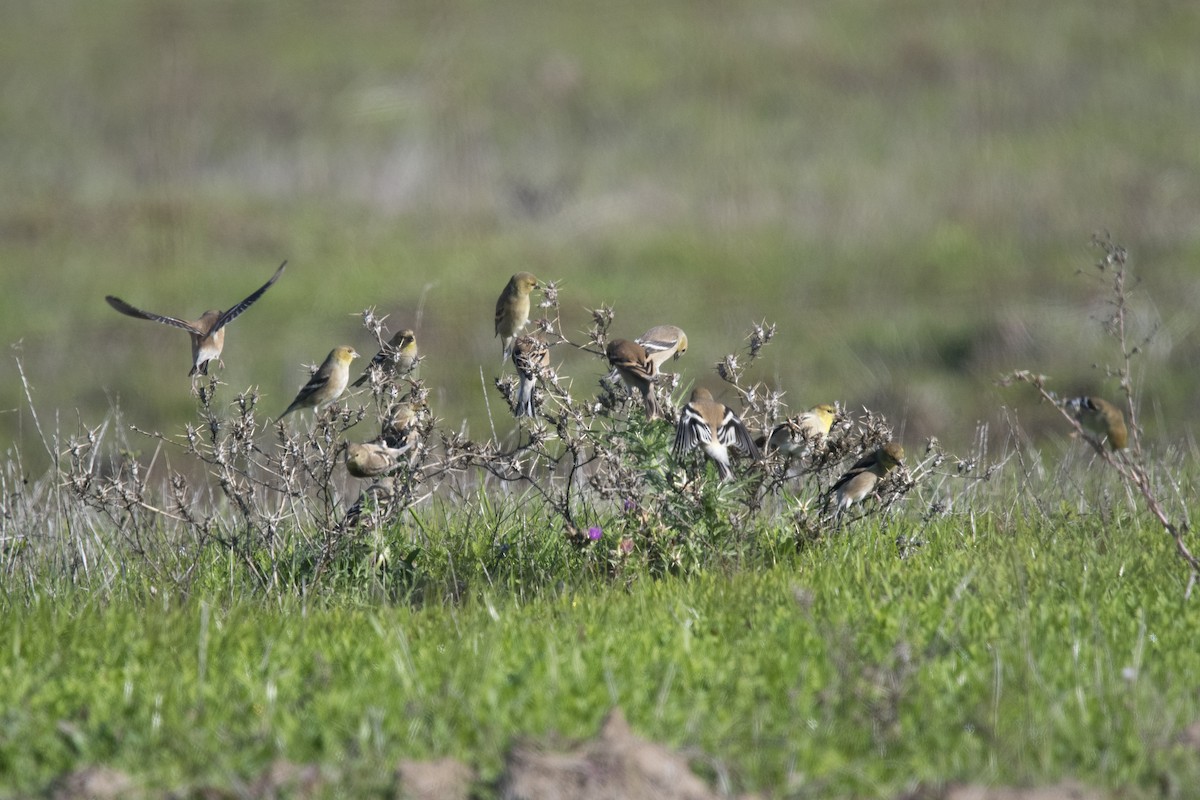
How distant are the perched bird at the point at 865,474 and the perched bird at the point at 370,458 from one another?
176 centimetres

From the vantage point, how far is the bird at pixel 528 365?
582 centimetres

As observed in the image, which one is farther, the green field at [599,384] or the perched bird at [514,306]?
the perched bird at [514,306]

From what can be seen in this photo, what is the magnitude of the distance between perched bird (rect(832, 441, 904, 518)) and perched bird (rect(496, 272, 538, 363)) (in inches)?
62.1

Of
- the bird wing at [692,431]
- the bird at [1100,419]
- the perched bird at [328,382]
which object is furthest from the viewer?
the perched bird at [328,382]

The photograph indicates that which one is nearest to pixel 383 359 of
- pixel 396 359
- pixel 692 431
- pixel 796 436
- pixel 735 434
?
pixel 396 359

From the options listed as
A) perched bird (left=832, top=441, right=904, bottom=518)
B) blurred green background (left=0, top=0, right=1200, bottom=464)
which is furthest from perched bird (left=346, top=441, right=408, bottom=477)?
blurred green background (left=0, top=0, right=1200, bottom=464)

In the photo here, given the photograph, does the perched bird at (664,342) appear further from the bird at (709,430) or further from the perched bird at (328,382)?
the perched bird at (328,382)

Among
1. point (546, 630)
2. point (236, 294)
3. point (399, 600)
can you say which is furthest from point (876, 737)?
point (236, 294)

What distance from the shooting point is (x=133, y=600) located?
5.76 meters

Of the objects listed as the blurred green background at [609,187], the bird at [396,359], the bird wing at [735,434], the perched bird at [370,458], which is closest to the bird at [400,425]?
the perched bird at [370,458]

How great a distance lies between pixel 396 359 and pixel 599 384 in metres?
0.82

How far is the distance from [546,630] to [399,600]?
35.9 inches

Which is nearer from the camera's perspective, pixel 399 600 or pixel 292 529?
pixel 399 600

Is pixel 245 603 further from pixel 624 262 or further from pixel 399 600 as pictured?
pixel 624 262
